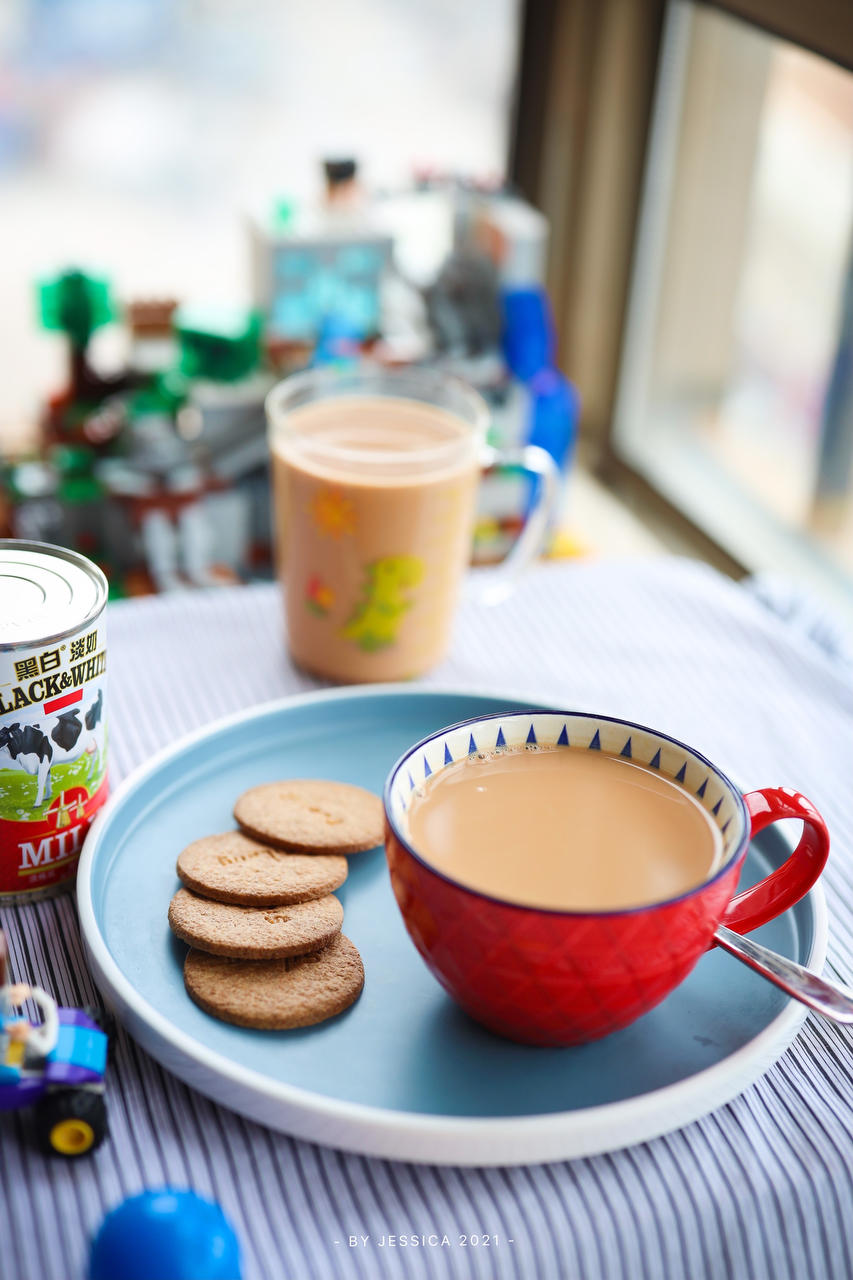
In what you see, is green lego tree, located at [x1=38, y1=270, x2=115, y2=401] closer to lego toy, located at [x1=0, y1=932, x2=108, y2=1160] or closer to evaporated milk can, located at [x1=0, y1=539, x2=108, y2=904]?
evaporated milk can, located at [x1=0, y1=539, x2=108, y2=904]

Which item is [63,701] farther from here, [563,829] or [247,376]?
[247,376]

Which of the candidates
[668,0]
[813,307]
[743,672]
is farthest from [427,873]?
[668,0]

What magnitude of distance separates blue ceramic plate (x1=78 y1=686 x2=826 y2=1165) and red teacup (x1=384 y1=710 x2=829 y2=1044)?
2cm

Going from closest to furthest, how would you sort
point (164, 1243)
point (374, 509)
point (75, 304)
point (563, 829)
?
point (164, 1243), point (563, 829), point (374, 509), point (75, 304)

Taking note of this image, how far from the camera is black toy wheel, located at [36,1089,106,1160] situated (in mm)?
480

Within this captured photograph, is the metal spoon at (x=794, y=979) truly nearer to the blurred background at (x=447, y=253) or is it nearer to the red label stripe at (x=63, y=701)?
the red label stripe at (x=63, y=701)

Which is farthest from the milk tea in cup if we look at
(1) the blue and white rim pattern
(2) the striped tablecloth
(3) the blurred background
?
(3) the blurred background

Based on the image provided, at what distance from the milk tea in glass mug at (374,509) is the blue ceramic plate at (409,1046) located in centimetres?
21

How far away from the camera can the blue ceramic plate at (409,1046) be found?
488mm

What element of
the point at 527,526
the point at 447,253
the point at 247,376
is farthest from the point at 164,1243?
the point at 447,253

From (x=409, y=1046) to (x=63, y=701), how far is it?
22 cm

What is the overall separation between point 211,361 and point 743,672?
2.49 feet

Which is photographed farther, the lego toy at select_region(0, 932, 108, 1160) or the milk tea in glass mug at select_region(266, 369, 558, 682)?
the milk tea in glass mug at select_region(266, 369, 558, 682)

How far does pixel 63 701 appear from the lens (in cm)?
57
